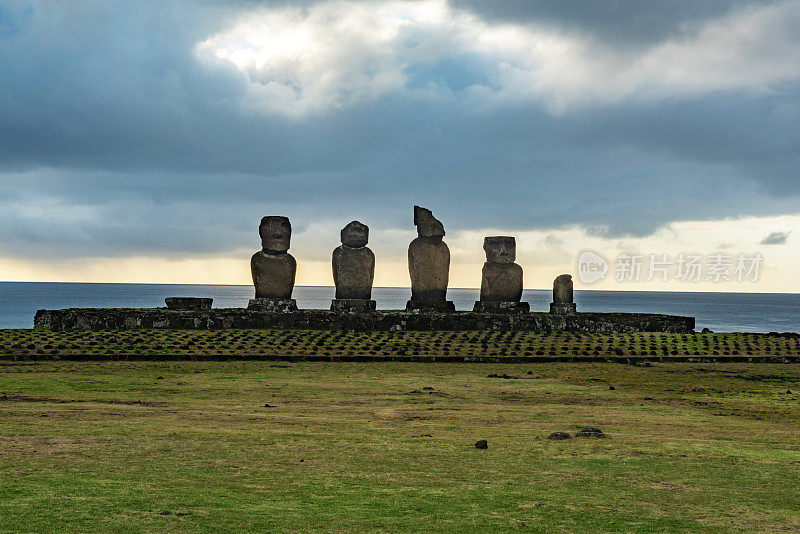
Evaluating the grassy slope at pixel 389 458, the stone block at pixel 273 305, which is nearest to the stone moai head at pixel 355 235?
the stone block at pixel 273 305

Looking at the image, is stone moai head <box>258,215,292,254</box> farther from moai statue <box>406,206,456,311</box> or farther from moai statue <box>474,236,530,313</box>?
moai statue <box>474,236,530,313</box>

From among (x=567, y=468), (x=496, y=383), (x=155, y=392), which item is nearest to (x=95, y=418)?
(x=155, y=392)

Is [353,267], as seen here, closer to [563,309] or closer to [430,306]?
[430,306]

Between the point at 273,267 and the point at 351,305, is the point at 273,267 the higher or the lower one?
the higher one

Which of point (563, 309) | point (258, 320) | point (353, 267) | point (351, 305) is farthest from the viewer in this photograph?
point (563, 309)

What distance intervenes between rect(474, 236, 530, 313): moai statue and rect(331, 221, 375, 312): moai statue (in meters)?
3.99

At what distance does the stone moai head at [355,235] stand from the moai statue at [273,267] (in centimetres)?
196

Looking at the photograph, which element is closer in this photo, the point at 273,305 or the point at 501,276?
the point at 273,305

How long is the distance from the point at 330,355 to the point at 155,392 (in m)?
6.35

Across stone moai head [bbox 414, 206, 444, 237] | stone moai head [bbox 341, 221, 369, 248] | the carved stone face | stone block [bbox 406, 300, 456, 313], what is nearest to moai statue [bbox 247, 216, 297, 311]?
stone moai head [bbox 341, 221, 369, 248]

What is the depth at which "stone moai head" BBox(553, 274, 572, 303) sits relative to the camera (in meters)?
30.0

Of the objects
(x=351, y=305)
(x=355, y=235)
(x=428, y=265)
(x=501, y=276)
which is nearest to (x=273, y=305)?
(x=351, y=305)

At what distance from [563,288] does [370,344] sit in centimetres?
1153

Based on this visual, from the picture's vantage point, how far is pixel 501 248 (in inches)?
1103
